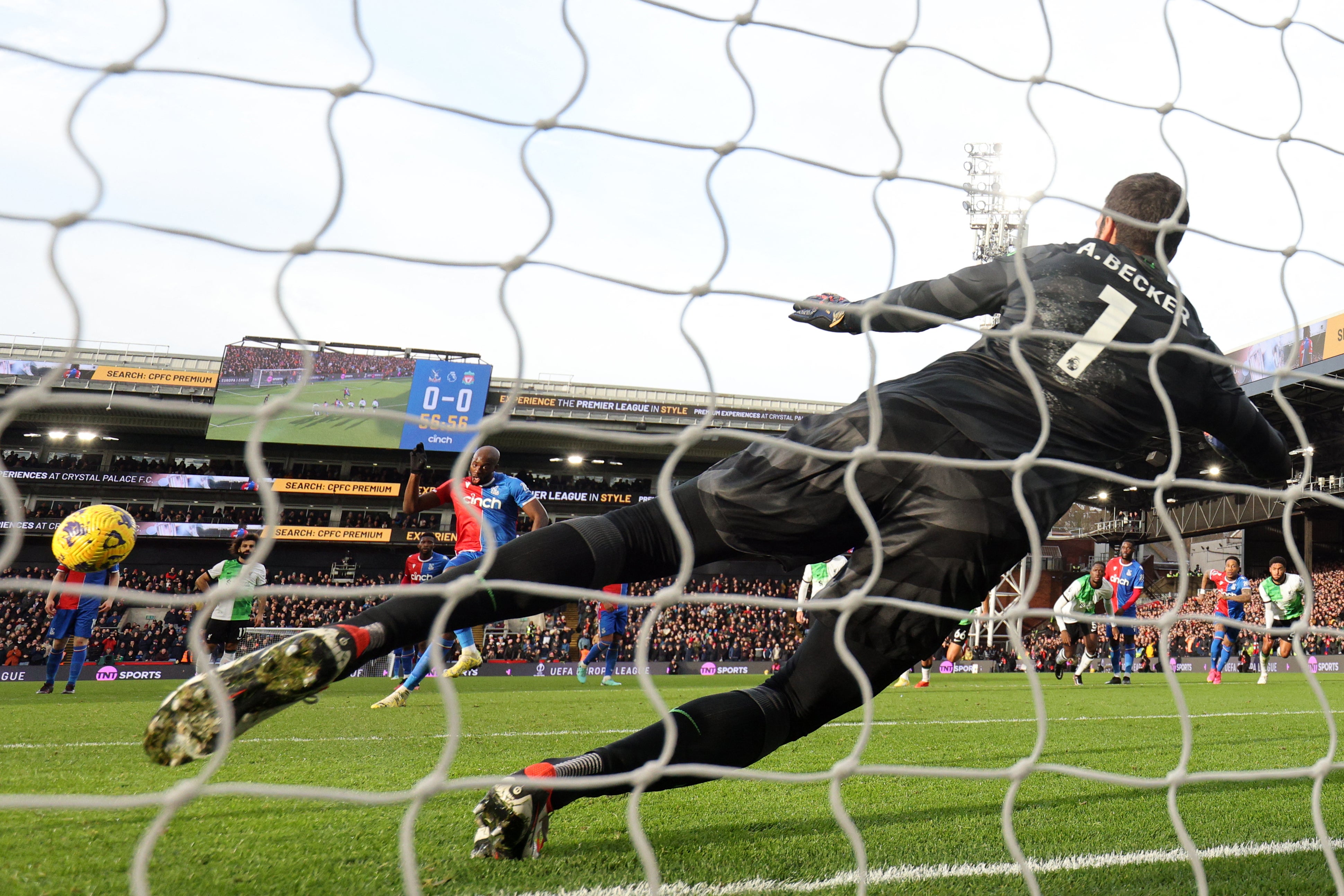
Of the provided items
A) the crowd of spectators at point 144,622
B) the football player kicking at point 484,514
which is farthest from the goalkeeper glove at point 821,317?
the crowd of spectators at point 144,622

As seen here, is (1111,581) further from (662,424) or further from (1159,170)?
(662,424)

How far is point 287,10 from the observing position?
1.55m

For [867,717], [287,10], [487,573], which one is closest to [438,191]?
[287,10]

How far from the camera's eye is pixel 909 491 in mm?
1877

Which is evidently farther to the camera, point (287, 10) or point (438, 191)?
point (438, 191)

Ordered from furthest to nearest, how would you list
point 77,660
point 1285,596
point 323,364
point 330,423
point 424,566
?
1. point 330,423
2. point 323,364
3. point 1285,596
4. point 424,566
5. point 77,660

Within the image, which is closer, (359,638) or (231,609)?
(359,638)

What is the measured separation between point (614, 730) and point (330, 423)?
26.5 metres

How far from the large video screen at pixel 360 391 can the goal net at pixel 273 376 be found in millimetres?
24

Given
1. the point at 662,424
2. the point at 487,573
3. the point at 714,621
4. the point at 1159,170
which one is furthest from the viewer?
the point at 662,424

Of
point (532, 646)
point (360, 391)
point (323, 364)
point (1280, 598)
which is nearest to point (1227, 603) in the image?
point (1280, 598)

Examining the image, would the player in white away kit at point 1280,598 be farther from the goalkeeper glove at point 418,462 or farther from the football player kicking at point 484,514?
the goalkeeper glove at point 418,462

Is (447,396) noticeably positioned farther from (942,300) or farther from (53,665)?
(942,300)

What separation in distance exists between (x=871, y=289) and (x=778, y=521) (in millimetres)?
568
